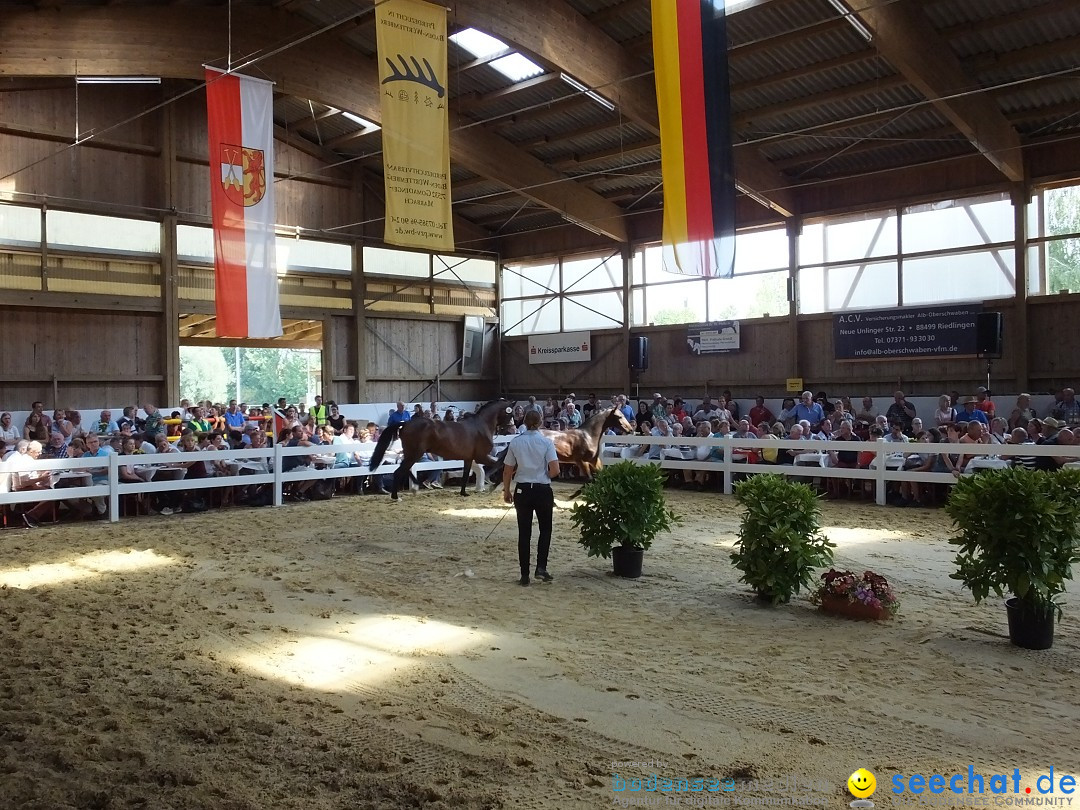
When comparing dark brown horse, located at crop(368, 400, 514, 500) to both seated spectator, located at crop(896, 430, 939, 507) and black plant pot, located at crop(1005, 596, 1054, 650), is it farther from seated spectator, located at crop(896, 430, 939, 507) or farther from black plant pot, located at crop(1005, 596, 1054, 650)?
black plant pot, located at crop(1005, 596, 1054, 650)

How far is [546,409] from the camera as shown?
740 inches

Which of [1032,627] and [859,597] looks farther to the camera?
[859,597]

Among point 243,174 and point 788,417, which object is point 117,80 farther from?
point 788,417

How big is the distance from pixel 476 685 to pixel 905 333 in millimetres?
14441

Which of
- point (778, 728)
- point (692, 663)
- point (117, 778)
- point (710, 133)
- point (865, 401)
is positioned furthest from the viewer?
point (865, 401)

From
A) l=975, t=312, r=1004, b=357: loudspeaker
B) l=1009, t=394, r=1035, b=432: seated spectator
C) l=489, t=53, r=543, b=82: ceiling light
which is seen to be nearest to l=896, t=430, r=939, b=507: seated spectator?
l=1009, t=394, r=1035, b=432: seated spectator

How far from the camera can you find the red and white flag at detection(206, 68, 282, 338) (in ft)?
36.7

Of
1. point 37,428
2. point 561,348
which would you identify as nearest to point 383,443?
point 37,428

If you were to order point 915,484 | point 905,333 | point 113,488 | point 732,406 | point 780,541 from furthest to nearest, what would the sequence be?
point 732,406, point 905,333, point 915,484, point 113,488, point 780,541

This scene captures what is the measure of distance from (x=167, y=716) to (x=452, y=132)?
14.8m

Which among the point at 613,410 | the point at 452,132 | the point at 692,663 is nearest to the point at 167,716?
the point at 692,663

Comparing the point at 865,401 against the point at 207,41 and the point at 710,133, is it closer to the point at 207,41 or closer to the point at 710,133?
the point at 710,133

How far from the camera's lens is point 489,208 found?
73.1ft

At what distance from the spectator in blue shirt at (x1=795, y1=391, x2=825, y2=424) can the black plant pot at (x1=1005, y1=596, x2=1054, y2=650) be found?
1020cm
